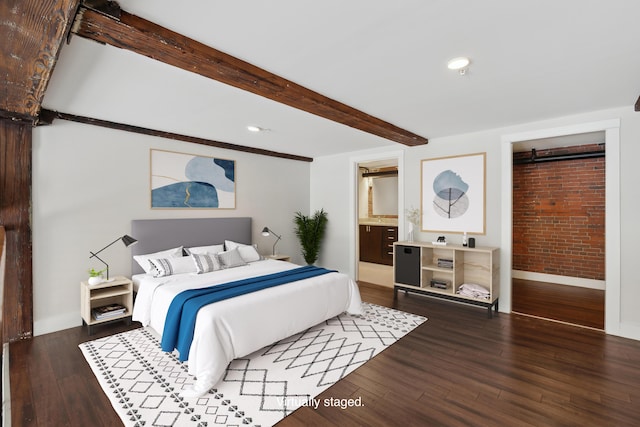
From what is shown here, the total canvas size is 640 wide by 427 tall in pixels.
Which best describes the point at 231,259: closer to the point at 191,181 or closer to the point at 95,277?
the point at 191,181

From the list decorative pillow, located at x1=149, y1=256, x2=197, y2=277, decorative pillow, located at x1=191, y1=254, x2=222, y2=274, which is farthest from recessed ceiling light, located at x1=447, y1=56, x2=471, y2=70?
decorative pillow, located at x1=149, y1=256, x2=197, y2=277

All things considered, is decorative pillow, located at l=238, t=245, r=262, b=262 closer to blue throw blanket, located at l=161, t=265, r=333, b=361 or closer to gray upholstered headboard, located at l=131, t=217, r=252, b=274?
gray upholstered headboard, located at l=131, t=217, r=252, b=274

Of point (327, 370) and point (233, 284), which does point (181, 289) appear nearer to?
point (233, 284)

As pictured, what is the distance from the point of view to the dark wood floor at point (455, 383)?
89.6 inches

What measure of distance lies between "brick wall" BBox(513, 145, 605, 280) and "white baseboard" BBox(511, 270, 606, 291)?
64mm

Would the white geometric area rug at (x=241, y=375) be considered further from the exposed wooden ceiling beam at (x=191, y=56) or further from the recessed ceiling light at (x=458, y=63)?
the recessed ceiling light at (x=458, y=63)

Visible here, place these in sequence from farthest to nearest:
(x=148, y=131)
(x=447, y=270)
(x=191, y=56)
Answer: (x=447, y=270)
(x=148, y=131)
(x=191, y=56)

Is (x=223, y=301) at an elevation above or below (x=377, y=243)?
below

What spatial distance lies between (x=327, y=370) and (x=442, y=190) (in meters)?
3.09

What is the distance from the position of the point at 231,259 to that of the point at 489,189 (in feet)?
11.4

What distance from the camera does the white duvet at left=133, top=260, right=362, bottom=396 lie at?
2648mm

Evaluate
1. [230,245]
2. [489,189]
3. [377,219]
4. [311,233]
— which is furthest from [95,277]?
[377,219]

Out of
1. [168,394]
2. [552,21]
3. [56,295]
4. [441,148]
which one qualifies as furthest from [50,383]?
[441,148]

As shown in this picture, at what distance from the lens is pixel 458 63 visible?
244 centimetres
